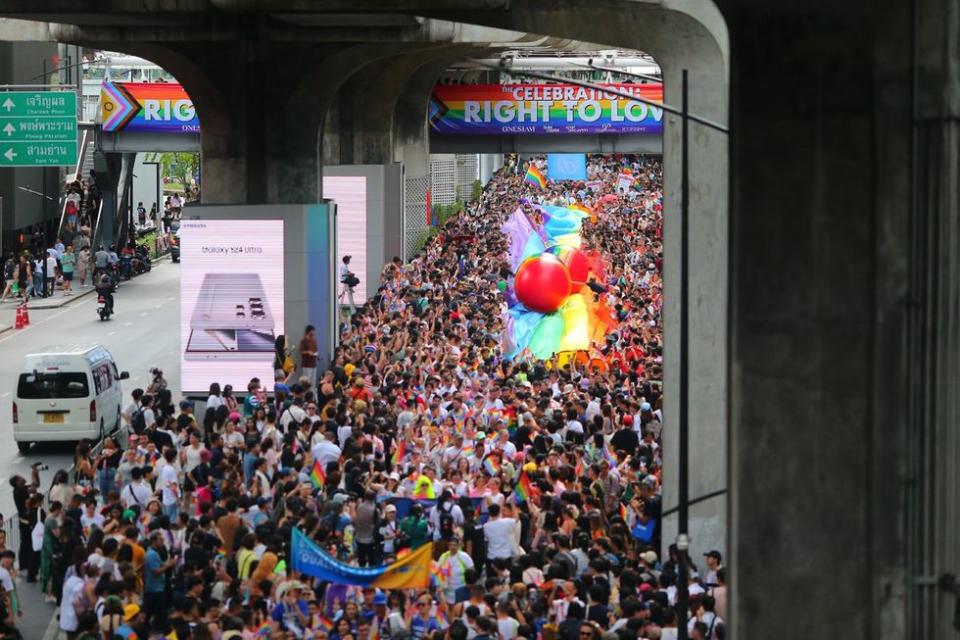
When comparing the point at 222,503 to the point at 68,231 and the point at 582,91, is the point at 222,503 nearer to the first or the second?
the point at 582,91

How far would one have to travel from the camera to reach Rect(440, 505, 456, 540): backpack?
63.5 ft

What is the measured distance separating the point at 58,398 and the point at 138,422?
3.93m

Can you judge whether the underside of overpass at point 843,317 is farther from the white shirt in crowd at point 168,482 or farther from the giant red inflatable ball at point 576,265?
the giant red inflatable ball at point 576,265

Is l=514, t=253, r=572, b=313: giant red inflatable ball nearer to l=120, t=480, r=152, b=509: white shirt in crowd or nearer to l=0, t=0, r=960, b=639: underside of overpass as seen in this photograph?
l=120, t=480, r=152, b=509: white shirt in crowd

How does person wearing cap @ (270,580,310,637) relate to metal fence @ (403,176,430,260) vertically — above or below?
below

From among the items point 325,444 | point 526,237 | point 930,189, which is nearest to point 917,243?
point 930,189

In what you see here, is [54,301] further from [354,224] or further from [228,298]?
[228,298]

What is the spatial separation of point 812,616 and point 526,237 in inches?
1207

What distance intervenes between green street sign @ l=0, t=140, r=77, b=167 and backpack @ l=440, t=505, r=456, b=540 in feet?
85.1

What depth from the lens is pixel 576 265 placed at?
3881cm

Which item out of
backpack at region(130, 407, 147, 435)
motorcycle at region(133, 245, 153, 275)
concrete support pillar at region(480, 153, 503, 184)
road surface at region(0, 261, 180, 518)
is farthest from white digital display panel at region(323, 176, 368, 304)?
concrete support pillar at region(480, 153, 503, 184)

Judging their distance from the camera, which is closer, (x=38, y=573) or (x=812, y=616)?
(x=812, y=616)

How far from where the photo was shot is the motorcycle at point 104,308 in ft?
163

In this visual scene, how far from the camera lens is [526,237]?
42.4 m
